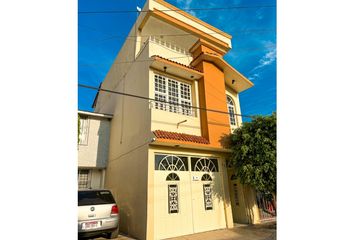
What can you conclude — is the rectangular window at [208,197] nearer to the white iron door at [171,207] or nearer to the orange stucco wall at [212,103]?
the white iron door at [171,207]

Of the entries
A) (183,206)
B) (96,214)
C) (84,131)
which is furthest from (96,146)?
(183,206)

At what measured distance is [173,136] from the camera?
7.61 meters

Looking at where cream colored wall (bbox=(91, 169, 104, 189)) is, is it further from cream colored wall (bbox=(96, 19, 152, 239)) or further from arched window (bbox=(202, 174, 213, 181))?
arched window (bbox=(202, 174, 213, 181))

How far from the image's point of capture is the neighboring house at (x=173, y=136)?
7.30 metres

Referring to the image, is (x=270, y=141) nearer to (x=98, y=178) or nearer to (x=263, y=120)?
(x=263, y=120)

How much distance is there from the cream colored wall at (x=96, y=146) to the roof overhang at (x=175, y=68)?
20.2 feet

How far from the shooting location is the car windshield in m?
6.26

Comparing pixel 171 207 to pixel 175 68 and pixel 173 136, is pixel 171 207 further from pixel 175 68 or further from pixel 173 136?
pixel 175 68

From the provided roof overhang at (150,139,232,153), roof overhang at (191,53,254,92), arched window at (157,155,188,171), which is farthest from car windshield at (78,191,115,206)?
roof overhang at (191,53,254,92)

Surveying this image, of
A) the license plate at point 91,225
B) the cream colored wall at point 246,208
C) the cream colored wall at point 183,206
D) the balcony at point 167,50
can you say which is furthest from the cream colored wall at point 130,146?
the cream colored wall at point 246,208

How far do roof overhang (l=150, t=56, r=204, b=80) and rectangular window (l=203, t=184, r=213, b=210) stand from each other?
5.03 metres
